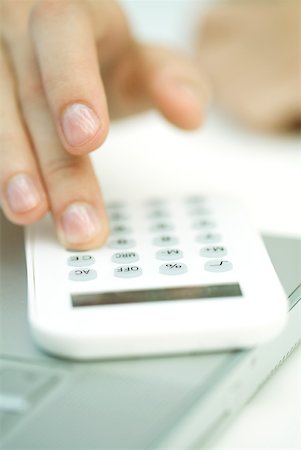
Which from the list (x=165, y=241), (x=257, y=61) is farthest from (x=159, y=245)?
(x=257, y=61)

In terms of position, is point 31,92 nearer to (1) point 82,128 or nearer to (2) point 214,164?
(1) point 82,128

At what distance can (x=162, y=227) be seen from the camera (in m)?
0.47

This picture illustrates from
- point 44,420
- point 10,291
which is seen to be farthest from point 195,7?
point 44,420

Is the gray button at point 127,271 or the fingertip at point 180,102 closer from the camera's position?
the gray button at point 127,271

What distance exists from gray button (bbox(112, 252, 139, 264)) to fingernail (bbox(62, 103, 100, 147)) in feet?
0.21

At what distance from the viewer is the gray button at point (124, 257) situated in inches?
16.2

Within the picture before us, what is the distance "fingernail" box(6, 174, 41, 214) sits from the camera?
45cm

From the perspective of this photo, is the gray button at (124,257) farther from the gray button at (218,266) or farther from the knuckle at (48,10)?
the knuckle at (48,10)

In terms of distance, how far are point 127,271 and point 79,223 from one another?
0.06 metres

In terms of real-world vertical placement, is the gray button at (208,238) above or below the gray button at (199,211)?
above

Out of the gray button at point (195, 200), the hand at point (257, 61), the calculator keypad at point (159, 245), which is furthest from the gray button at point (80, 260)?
the hand at point (257, 61)

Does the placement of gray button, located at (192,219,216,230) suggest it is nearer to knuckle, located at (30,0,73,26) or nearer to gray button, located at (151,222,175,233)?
gray button, located at (151,222,175,233)

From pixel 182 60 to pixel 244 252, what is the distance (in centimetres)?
30

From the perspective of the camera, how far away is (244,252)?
42cm
